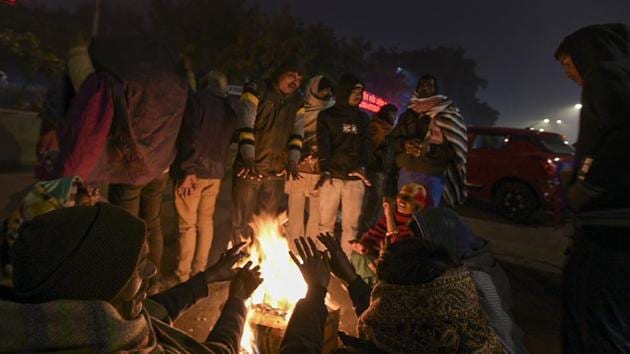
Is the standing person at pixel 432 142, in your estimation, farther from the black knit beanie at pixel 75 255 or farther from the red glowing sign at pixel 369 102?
the red glowing sign at pixel 369 102

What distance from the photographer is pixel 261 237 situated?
3746 millimetres

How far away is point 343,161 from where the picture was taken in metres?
5.01

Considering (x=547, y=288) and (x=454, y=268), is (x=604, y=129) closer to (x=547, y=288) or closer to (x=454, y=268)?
(x=454, y=268)

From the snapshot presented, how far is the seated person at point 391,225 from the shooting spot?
4266mm

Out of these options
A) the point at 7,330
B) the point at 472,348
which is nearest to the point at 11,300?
the point at 7,330

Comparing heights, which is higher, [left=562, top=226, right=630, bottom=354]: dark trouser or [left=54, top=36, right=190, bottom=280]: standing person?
[left=54, top=36, right=190, bottom=280]: standing person

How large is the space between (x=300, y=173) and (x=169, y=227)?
2582 millimetres

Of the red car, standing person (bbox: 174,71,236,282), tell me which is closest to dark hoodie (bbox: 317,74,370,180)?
standing person (bbox: 174,71,236,282)

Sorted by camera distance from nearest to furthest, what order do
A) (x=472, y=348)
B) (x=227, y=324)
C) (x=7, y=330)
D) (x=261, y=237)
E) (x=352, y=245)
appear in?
(x=7, y=330) < (x=472, y=348) < (x=227, y=324) < (x=261, y=237) < (x=352, y=245)

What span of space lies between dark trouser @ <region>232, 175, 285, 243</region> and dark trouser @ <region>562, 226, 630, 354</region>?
10.2 feet

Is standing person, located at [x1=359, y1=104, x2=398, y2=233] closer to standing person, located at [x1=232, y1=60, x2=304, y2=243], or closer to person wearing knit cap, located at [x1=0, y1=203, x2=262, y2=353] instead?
standing person, located at [x1=232, y1=60, x2=304, y2=243]

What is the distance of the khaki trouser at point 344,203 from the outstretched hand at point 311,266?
2.95 meters

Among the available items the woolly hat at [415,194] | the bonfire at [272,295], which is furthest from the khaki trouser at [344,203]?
the bonfire at [272,295]

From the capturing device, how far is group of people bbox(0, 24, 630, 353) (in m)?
1.23
